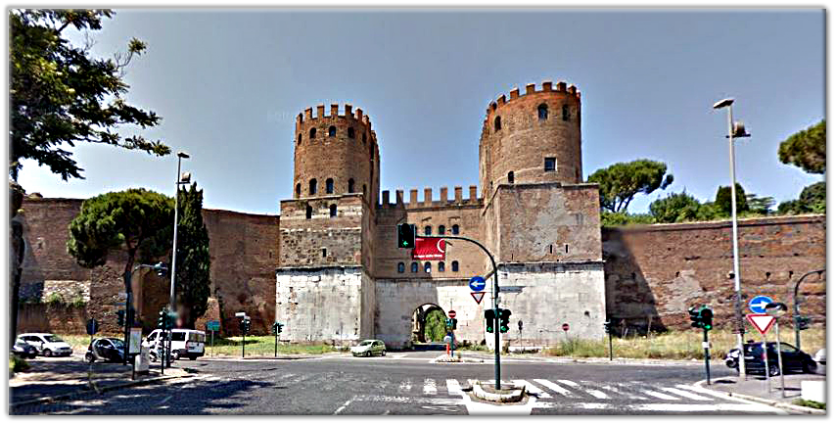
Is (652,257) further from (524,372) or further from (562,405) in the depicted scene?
(562,405)

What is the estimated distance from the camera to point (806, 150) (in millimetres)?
16031

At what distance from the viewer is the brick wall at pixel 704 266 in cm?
3212

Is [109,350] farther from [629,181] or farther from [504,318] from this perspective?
[629,181]

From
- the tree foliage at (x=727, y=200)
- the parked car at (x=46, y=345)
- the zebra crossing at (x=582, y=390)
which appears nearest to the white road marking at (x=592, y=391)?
the zebra crossing at (x=582, y=390)

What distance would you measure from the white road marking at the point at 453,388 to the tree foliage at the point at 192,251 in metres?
19.5

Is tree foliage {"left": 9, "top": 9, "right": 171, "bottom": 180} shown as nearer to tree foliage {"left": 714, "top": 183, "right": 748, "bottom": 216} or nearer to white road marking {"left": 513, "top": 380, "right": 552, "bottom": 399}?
white road marking {"left": 513, "top": 380, "right": 552, "bottom": 399}

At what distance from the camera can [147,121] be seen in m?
16.5

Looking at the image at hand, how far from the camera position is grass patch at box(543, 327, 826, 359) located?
89.4 feet

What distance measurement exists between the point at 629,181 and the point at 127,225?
42.5m

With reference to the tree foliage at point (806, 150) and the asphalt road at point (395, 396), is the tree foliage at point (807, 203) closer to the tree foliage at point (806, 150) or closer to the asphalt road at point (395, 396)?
the tree foliage at point (806, 150)

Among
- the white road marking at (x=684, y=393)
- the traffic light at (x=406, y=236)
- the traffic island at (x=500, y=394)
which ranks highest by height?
the traffic light at (x=406, y=236)

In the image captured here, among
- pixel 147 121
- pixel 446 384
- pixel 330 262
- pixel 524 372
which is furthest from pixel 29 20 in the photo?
pixel 330 262

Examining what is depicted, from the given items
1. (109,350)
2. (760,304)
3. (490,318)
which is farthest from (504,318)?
(109,350)

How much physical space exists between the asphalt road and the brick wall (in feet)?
47.7
